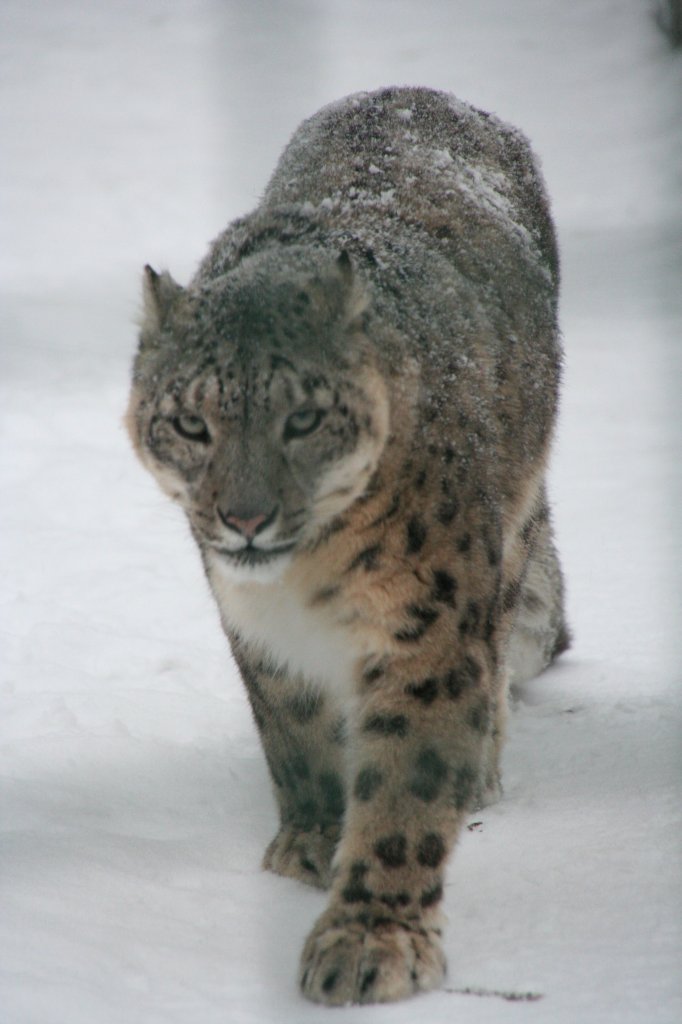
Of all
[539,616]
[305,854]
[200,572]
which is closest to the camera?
[305,854]

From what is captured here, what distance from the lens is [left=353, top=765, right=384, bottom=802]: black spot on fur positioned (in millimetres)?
2758

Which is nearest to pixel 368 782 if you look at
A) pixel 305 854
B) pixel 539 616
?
pixel 305 854

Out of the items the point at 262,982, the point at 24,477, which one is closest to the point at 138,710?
the point at 262,982

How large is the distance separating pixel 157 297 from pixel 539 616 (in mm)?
1876

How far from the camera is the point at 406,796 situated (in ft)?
9.00

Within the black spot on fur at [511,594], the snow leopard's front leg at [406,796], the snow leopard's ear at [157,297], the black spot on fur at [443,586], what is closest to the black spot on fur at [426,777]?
the snow leopard's front leg at [406,796]

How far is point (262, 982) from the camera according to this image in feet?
8.35

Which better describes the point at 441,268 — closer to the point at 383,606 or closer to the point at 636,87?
the point at 383,606

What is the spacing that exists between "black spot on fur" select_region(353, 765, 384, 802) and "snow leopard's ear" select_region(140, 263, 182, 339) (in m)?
0.98

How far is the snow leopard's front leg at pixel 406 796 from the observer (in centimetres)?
270

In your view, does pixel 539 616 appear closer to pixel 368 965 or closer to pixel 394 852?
pixel 394 852

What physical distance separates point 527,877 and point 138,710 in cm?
135

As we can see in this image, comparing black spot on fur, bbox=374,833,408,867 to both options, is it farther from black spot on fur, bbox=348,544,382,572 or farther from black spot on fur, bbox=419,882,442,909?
black spot on fur, bbox=348,544,382,572

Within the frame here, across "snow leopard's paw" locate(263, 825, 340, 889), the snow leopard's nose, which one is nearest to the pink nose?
Answer: the snow leopard's nose
